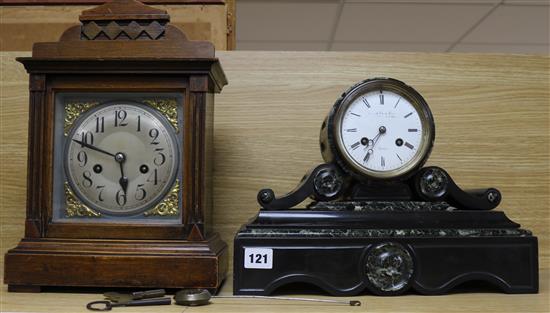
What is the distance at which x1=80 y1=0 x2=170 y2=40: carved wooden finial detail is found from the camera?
3.09 ft

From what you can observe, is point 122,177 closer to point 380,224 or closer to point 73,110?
point 73,110

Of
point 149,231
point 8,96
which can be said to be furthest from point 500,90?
point 8,96

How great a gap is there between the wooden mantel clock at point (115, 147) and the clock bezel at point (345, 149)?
196 mm

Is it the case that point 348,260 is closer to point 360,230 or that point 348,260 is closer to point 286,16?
point 360,230

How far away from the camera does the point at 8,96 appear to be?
1195 mm

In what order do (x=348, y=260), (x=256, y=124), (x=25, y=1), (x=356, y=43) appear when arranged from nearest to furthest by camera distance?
(x=348, y=260) → (x=256, y=124) → (x=25, y=1) → (x=356, y=43)

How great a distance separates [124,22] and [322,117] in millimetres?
416

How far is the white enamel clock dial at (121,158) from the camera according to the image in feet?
3.04

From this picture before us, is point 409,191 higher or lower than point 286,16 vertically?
lower

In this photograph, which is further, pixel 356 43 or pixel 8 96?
pixel 356 43

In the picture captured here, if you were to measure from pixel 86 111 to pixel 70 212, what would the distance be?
6.1 inches

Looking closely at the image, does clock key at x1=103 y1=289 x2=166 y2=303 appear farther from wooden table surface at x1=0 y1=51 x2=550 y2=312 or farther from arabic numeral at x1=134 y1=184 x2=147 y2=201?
wooden table surface at x1=0 y1=51 x2=550 y2=312

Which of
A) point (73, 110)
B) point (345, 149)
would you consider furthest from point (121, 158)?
point (345, 149)

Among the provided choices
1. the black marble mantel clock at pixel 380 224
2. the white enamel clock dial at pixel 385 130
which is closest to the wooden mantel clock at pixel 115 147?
the black marble mantel clock at pixel 380 224
